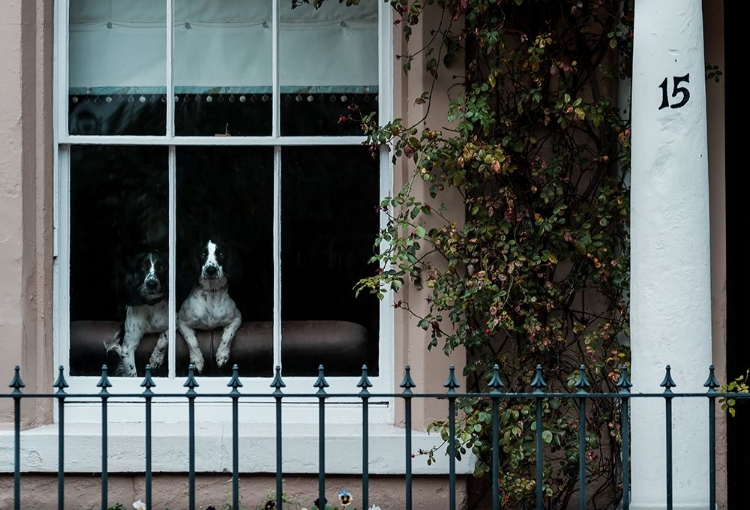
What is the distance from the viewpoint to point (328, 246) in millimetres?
5000

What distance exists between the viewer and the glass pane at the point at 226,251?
4992 millimetres

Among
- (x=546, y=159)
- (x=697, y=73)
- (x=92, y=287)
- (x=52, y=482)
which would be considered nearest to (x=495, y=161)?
(x=546, y=159)

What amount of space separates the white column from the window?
4.91 ft

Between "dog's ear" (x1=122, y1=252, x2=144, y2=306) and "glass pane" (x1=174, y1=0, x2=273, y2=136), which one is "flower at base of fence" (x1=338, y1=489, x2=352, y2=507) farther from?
"glass pane" (x1=174, y1=0, x2=273, y2=136)

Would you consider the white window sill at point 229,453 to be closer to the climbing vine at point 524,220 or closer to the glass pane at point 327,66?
the climbing vine at point 524,220

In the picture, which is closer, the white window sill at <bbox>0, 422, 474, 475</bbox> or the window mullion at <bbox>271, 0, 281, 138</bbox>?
the white window sill at <bbox>0, 422, 474, 475</bbox>

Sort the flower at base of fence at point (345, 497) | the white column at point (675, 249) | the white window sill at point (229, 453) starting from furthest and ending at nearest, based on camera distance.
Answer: the white window sill at point (229, 453), the flower at base of fence at point (345, 497), the white column at point (675, 249)

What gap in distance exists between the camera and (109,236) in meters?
4.99

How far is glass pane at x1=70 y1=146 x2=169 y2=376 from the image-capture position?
4969 mm

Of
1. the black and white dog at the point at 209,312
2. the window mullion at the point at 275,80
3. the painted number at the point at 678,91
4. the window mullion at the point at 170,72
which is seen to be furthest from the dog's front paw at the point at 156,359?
the painted number at the point at 678,91

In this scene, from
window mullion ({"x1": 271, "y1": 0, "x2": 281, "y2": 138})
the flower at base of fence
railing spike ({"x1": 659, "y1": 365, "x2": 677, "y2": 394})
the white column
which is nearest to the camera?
railing spike ({"x1": 659, "y1": 365, "x2": 677, "y2": 394})

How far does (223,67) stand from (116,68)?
0.52 meters

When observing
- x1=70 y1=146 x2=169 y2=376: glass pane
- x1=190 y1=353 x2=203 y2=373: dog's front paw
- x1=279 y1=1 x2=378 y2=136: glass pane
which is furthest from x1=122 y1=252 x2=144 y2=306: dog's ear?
x1=279 y1=1 x2=378 y2=136: glass pane

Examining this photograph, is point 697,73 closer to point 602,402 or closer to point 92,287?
point 602,402
